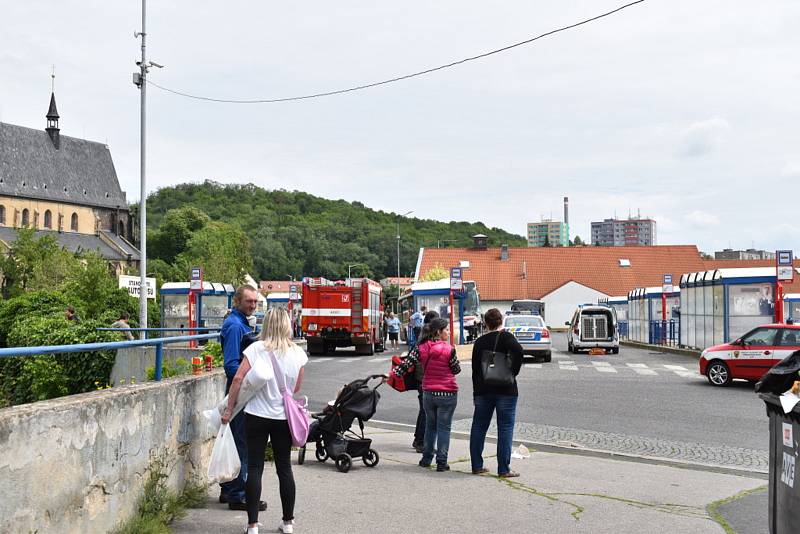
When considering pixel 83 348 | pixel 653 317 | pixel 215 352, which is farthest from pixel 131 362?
pixel 653 317

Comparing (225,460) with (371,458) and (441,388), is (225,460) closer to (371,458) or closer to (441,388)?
(371,458)

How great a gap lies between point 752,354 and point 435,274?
227ft

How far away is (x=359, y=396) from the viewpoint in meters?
9.72

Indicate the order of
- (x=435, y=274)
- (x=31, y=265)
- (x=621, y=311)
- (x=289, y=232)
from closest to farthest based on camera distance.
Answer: (x=621, y=311), (x=31, y=265), (x=435, y=274), (x=289, y=232)

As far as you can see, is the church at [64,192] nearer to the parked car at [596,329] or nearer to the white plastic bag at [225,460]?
the parked car at [596,329]

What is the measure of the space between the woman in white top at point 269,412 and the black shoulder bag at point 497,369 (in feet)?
9.62

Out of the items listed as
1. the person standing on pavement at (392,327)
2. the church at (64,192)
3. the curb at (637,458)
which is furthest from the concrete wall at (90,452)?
the church at (64,192)

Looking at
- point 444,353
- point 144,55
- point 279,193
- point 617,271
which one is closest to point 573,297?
point 617,271

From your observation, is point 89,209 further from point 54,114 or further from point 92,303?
point 92,303

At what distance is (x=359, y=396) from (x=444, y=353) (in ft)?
3.37

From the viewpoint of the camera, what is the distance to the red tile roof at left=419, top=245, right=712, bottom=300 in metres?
90.2

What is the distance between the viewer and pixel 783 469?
524 cm

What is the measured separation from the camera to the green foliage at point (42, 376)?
19.2 m

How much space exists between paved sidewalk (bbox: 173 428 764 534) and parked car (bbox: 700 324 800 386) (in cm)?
982
